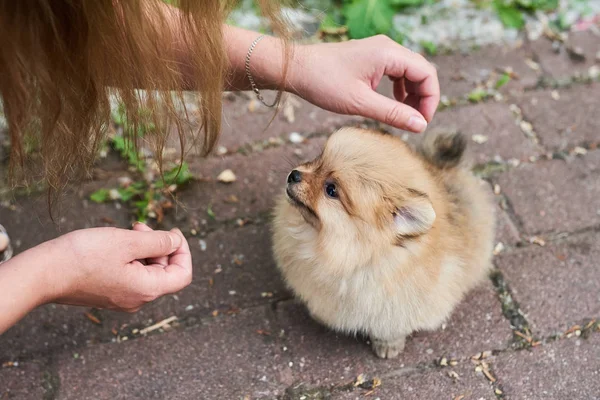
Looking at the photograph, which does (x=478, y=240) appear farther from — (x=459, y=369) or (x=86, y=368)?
(x=86, y=368)

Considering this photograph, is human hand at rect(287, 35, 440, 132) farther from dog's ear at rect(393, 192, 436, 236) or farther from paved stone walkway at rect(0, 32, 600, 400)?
paved stone walkway at rect(0, 32, 600, 400)

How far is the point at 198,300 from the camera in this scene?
1.96 m

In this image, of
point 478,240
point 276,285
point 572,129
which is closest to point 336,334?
point 276,285

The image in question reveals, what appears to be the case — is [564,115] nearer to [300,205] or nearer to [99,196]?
[300,205]

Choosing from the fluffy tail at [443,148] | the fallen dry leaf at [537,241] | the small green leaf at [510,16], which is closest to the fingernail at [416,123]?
the fluffy tail at [443,148]

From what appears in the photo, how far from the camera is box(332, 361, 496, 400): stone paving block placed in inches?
68.6

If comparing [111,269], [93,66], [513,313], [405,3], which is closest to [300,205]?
[111,269]

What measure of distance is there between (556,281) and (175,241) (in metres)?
1.24

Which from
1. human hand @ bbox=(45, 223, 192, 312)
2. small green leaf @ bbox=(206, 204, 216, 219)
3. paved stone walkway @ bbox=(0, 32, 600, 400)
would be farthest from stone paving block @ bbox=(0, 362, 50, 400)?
small green leaf @ bbox=(206, 204, 216, 219)

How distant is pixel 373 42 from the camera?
1672mm

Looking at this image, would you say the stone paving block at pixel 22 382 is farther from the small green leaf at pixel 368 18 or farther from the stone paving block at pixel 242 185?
the small green leaf at pixel 368 18

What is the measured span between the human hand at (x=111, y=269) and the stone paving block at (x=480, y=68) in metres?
1.50

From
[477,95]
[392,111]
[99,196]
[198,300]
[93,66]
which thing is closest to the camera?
[93,66]

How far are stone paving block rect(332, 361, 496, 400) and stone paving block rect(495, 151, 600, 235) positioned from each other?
61 cm
